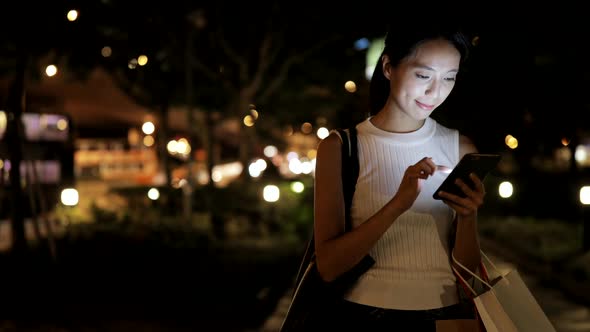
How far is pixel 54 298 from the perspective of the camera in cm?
932

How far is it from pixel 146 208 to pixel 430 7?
15.8 meters

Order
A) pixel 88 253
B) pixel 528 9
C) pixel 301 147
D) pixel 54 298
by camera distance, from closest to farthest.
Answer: pixel 528 9
pixel 54 298
pixel 88 253
pixel 301 147

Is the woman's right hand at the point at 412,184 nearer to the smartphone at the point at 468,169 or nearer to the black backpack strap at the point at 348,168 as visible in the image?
the smartphone at the point at 468,169

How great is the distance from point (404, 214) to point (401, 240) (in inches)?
3.2

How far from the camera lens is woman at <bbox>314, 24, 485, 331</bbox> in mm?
2154

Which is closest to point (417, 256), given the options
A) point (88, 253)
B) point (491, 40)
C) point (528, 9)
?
point (491, 40)

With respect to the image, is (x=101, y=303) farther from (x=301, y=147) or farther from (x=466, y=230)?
(x=301, y=147)

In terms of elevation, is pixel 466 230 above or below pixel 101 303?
above

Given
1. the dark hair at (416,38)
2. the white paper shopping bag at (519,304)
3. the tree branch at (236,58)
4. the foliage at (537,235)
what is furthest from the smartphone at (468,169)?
the tree branch at (236,58)

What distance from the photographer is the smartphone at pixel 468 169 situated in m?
1.98

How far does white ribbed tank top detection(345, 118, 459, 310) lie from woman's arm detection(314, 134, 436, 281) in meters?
Answer: 0.09

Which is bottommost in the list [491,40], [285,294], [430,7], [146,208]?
[285,294]

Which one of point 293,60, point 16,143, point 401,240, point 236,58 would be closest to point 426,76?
point 401,240

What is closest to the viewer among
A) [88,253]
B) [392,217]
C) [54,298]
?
[392,217]
